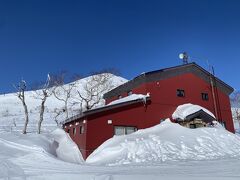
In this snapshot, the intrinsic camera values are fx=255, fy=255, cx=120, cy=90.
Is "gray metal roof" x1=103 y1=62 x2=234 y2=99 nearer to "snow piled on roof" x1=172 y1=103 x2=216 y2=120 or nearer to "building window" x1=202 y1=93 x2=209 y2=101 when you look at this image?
"building window" x1=202 y1=93 x2=209 y2=101

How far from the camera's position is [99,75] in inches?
1559

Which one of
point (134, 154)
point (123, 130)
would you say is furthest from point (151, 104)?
point (134, 154)

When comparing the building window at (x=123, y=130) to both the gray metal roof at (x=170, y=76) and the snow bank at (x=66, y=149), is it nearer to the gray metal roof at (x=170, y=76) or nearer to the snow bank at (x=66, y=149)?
the snow bank at (x=66, y=149)

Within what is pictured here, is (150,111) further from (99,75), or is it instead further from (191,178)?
(99,75)

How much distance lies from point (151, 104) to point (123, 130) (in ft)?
10.1

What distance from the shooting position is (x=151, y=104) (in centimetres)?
1873

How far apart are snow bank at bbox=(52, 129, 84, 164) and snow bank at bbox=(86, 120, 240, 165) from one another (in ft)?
3.58

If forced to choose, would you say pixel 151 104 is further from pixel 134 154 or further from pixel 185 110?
pixel 134 154

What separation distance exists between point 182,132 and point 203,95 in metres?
6.61

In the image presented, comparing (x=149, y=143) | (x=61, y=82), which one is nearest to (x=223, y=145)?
(x=149, y=143)

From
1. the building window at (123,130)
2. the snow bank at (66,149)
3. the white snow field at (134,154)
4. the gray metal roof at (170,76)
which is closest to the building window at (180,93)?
the gray metal roof at (170,76)

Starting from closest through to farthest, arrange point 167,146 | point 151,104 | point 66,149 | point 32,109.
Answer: point 167,146 → point 66,149 → point 151,104 → point 32,109

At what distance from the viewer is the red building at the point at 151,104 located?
53.9ft

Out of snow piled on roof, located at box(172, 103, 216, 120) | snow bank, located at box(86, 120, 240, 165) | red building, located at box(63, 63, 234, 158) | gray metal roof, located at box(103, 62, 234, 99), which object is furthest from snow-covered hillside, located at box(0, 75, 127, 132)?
snow bank, located at box(86, 120, 240, 165)
